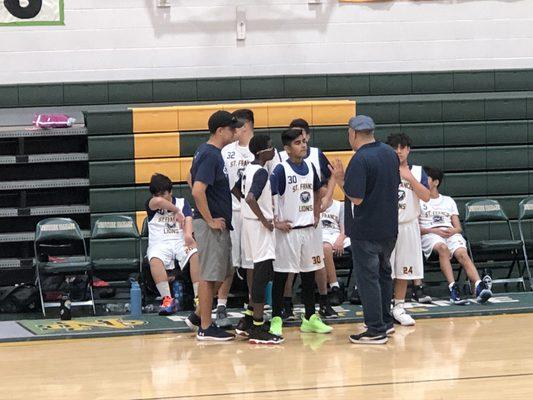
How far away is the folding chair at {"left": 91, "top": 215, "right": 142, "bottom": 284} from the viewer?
10.3m

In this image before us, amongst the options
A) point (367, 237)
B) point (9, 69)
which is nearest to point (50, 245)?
point (9, 69)

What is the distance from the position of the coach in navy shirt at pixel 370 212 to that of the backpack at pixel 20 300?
11.9 ft

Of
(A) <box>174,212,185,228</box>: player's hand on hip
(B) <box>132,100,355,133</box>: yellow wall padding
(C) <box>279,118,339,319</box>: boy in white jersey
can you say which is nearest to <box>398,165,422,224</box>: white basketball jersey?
(C) <box>279,118,339,319</box>: boy in white jersey

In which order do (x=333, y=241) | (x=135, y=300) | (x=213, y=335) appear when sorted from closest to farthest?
1. (x=213, y=335)
2. (x=135, y=300)
3. (x=333, y=241)

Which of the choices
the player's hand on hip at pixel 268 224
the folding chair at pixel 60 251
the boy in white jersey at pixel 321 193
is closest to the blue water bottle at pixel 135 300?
the folding chair at pixel 60 251

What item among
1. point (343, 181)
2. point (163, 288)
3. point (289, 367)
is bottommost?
point (289, 367)

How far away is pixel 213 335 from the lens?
835cm

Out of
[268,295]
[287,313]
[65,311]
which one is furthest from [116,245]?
[287,313]

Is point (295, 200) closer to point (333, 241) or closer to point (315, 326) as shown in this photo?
point (315, 326)

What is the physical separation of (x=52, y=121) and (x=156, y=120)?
1.08 metres

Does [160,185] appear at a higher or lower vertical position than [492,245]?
higher

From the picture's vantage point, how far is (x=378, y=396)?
638cm

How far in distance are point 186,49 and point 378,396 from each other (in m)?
6.46

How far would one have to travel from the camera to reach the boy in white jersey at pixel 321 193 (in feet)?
28.7
